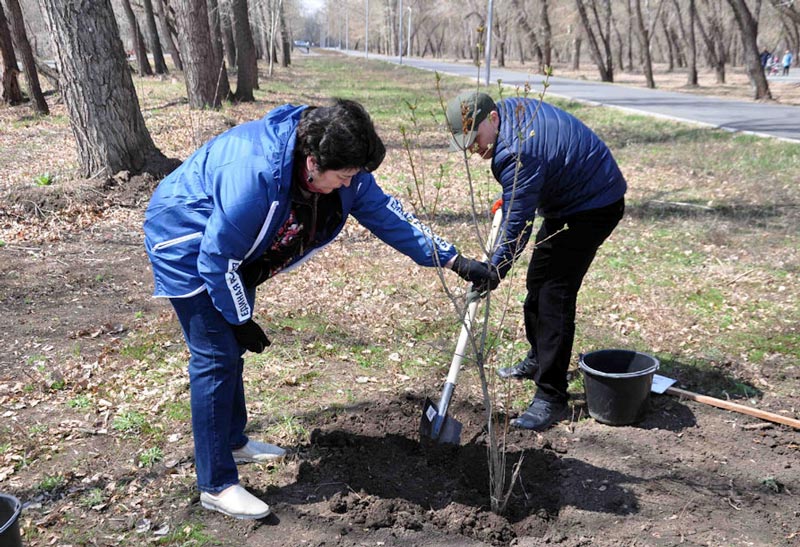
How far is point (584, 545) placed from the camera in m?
2.75

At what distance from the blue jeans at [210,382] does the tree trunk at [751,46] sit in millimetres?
18952

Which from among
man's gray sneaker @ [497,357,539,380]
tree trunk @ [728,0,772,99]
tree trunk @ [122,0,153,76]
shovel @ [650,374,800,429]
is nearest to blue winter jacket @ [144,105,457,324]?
man's gray sneaker @ [497,357,539,380]

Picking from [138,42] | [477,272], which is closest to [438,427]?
[477,272]

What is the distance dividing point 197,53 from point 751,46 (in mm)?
14325

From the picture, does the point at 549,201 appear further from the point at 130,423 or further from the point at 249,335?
the point at 130,423

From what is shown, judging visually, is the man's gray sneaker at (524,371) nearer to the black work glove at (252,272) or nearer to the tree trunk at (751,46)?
the black work glove at (252,272)

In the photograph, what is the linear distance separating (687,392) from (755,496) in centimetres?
89

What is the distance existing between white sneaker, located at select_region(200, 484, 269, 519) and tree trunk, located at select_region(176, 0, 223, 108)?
11391 mm

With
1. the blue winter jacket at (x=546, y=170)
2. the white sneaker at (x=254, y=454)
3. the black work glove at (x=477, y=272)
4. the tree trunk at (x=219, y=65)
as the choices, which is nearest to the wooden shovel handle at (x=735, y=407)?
the blue winter jacket at (x=546, y=170)

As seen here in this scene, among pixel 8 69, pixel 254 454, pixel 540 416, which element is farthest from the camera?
pixel 8 69

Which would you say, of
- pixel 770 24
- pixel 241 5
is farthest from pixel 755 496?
pixel 770 24

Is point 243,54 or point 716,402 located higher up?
point 243,54

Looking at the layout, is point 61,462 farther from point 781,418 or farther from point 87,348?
point 781,418

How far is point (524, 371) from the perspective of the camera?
411cm
